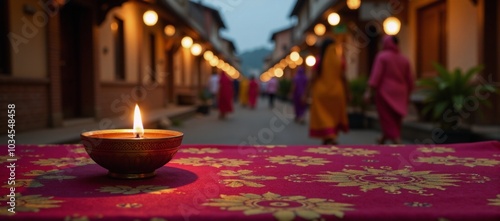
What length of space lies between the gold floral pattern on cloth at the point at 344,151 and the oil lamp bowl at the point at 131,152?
2.70ft

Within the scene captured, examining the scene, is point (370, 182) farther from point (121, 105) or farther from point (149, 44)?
point (149, 44)

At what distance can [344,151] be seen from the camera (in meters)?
2.00

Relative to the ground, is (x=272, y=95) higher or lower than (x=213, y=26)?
lower

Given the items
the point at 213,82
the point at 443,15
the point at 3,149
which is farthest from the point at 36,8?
the point at 213,82

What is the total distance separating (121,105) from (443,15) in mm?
8199

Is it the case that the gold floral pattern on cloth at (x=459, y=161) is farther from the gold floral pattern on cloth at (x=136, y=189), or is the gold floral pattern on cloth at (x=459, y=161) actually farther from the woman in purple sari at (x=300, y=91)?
the woman in purple sari at (x=300, y=91)

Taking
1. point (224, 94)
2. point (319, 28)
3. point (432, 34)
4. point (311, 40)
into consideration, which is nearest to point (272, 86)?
point (311, 40)

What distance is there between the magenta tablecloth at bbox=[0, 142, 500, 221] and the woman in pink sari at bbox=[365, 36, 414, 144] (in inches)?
198

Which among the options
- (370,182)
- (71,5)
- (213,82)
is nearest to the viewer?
(370,182)

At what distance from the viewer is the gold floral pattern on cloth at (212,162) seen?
1.63 m

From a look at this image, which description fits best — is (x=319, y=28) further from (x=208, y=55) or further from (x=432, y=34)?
(x=208, y=55)

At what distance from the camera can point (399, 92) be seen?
22.4 ft

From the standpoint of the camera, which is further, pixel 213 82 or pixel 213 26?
pixel 213 26

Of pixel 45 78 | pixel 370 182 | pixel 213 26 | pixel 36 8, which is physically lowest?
pixel 370 182
